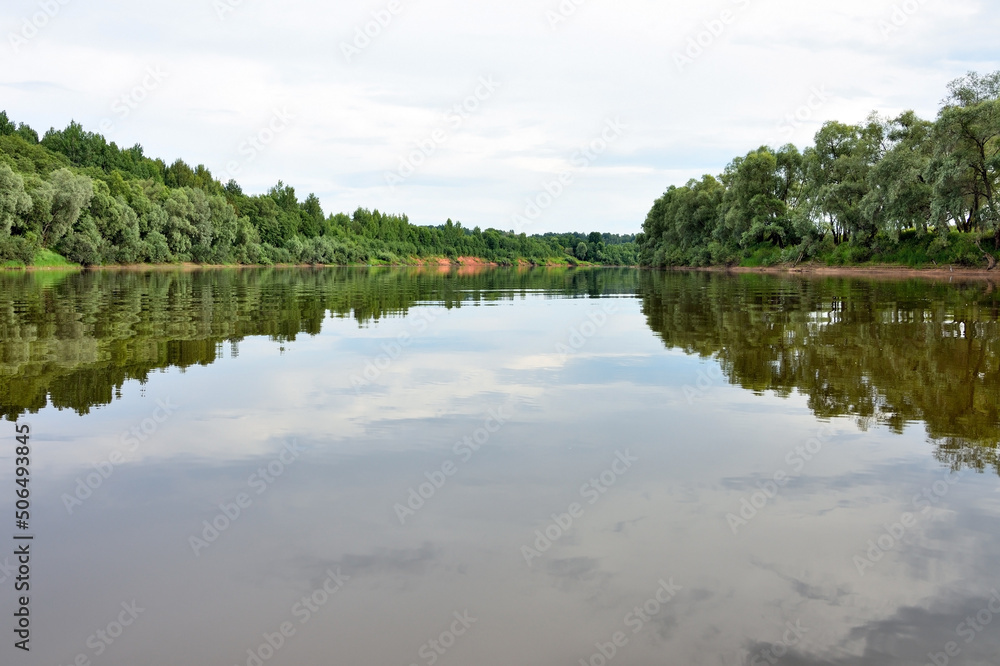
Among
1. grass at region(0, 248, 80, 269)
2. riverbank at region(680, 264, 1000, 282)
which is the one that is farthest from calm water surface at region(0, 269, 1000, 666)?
grass at region(0, 248, 80, 269)

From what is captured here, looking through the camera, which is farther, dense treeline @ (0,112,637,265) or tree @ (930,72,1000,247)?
dense treeline @ (0,112,637,265)

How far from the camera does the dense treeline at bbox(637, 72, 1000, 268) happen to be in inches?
2160

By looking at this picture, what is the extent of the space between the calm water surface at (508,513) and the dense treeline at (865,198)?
168 ft

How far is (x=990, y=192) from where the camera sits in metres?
55.5

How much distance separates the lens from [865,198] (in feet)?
215

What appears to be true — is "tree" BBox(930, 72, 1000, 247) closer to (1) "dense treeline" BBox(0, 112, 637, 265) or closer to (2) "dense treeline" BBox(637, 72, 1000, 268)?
(2) "dense treeline" BBox(637, 72, 1000, 268)

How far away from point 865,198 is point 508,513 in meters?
69.7

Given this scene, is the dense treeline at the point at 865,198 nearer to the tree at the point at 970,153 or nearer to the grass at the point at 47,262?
the tree at the point at 970,153

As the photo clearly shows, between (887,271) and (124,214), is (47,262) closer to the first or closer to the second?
(124,214)

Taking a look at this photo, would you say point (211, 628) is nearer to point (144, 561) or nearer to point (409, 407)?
point (144, 561)

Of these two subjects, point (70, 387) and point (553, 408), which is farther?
point (70, 387)

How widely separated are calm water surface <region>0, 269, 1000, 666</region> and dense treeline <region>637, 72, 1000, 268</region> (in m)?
51.2

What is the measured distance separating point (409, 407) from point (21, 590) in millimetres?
5993

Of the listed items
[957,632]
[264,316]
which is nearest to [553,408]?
[957,632]
